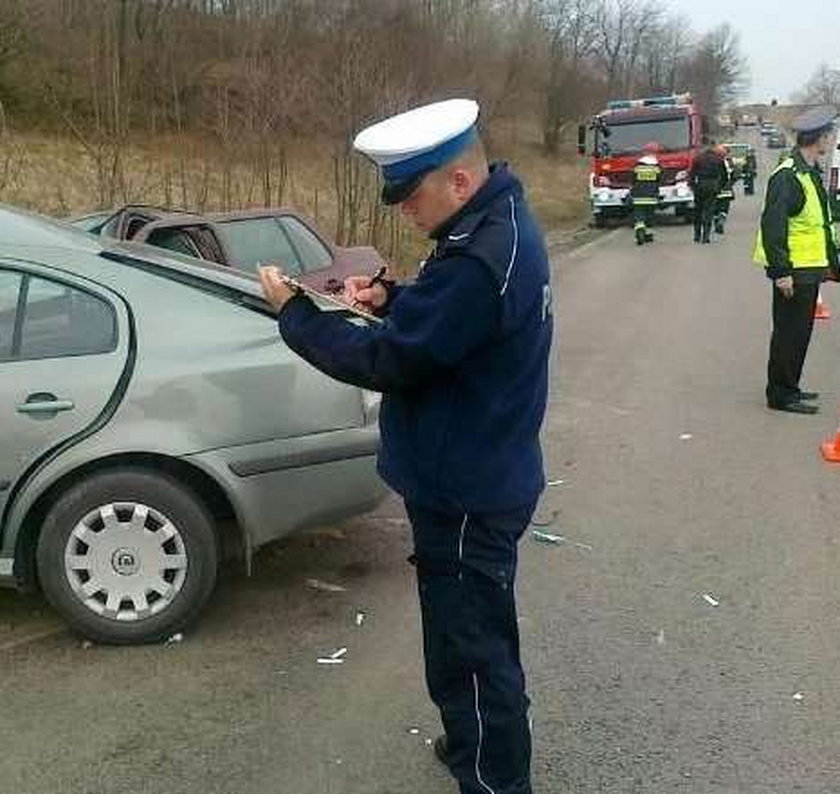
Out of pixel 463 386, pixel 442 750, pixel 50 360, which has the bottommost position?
pixel 442 750

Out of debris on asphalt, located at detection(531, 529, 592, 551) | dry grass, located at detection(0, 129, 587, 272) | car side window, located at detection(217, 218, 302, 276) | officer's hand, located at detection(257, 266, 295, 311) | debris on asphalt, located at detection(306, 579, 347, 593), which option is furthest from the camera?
dry grass, located at detection(0, 129, 587, 272)

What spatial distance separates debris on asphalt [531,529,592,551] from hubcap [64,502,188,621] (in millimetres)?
1804

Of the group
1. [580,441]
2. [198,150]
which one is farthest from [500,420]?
[198,150]

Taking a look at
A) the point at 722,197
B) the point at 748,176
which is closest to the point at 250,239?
the point at 722,197

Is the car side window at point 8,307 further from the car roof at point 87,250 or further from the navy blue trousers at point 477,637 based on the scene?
the navy blue trousers at point 477,637

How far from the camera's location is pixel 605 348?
9805 millimetres

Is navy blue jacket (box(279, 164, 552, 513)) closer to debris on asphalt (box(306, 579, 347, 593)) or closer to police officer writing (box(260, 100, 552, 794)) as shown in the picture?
police officer writing (box(260, 100, 552, 794))

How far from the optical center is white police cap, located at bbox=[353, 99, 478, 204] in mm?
2295

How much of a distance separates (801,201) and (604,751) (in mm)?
4700

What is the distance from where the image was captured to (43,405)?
3.60m

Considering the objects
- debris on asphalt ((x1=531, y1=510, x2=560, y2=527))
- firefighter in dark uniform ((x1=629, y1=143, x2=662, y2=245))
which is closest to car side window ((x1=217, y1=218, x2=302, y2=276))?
debris on asphalt ((x1=531, y1=510, x2=560, y2=527))

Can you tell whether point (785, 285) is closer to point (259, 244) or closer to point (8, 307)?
point (259, 244)

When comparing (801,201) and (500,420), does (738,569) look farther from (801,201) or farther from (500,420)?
(801,201)

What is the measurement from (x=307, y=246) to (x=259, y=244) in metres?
0.43
